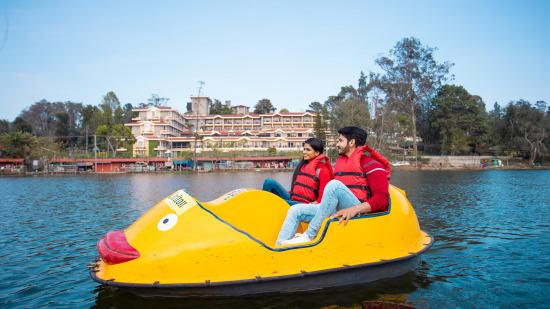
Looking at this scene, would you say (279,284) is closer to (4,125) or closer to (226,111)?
(4,125)

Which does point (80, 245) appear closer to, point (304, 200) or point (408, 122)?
point (304, 200)

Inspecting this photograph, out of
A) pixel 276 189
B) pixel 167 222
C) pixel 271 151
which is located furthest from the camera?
pixel 271 151

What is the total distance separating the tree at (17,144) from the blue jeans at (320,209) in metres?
57.0

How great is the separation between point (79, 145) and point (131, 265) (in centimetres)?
7648

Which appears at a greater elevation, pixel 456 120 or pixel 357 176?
pixel 456 120

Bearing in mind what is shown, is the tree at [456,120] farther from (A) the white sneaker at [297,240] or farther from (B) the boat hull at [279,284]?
(A) the white sneaker at [297,240]

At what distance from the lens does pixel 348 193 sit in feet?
15.4

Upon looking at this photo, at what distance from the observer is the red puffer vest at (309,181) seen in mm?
5652

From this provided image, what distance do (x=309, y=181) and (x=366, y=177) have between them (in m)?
1.02

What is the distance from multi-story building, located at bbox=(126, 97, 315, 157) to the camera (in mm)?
64500

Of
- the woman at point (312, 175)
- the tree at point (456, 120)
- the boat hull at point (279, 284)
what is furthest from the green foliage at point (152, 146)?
the boat hull at point (279, 284)

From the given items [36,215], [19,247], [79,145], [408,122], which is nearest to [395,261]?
[19,247]

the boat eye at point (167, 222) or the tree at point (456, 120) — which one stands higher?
the tree at point (456, 120)

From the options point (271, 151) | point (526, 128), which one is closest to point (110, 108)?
point (271, 151)
